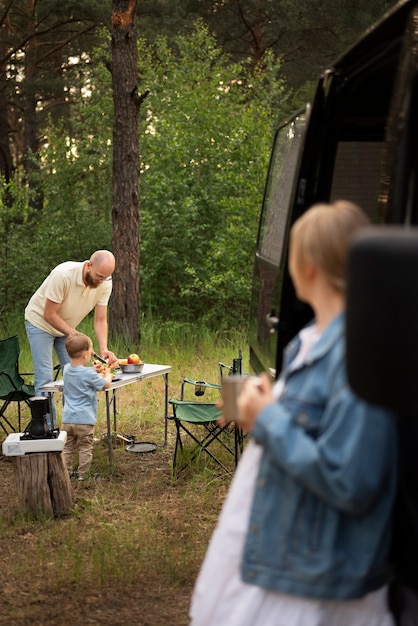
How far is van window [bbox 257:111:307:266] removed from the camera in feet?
13.6

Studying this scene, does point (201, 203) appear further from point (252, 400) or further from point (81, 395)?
point (252, 400)

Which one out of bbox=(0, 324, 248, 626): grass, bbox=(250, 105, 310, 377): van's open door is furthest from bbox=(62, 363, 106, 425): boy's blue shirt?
bbox=(250, 105, 310, 377): van's open door

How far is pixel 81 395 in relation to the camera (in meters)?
5.90

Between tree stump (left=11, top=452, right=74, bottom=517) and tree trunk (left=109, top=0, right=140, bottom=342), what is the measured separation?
5299 mm

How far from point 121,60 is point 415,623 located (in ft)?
29.6

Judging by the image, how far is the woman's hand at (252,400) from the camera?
6.47 feet

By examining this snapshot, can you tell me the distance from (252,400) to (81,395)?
4043 millimetres

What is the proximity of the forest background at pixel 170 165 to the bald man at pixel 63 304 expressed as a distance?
3.70 metres

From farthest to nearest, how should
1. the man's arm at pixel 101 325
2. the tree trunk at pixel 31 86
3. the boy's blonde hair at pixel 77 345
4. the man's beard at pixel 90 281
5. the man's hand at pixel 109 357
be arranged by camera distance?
the tree trunk at pixel 31 86, the man's arm at pixel 101 325, the man's hand at pixel 109 357, the man's beard at pixel 90 281, the boy's blonde hair at pixel 77 345

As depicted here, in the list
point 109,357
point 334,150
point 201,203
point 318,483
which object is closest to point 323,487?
point 318,483

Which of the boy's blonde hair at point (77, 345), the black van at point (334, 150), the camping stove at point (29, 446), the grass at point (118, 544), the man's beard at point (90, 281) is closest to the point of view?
the black van at point (334, 150)

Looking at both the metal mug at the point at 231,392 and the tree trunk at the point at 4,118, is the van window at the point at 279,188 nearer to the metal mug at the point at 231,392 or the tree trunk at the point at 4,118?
the metal mug at the point at 231,392

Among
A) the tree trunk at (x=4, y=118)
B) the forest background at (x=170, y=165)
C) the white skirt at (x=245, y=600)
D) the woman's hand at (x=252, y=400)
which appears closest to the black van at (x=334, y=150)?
the woman's hand at (x=252, y=400)

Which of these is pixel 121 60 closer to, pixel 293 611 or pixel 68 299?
pixel 68 299
